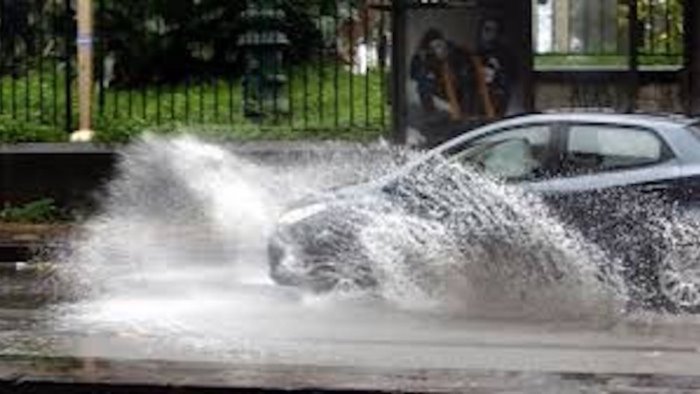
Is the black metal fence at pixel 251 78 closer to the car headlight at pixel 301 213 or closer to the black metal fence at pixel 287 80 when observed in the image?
the black metal fence at pixel 287 80

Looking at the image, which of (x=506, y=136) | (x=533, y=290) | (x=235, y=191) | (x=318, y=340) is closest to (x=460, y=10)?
(x=235, y=191)

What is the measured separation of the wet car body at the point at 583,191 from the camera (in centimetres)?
1182

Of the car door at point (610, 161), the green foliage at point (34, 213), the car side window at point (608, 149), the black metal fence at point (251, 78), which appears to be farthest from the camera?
the black metal fence at point (251, 78)

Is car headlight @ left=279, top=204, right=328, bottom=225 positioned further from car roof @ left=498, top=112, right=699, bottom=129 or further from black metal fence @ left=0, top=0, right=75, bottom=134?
black metal fence @ left=0, top=0, right=75, bottom=134

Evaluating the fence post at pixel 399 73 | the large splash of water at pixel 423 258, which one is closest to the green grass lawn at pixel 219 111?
the fence post at pixel 399 73

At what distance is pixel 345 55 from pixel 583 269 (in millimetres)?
7749

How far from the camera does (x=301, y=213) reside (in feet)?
41.6

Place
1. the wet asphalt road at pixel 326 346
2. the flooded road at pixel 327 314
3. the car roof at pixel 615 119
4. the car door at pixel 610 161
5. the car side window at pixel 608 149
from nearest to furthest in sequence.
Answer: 1. the wet asphalt road at pixel 326 346
2. the flooded road at pixel 327 314
3. the car door at pixel 610 161
4. the car side window at pixel 608 149
5. the car roof at pixel 615 119

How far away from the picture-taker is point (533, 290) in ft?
38.6

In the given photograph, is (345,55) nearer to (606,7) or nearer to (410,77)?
(410,77)

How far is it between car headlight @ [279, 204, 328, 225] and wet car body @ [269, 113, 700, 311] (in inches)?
0.4

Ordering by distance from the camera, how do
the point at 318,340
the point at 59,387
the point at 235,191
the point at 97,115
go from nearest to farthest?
the point at 59,387
the point at 318,340
the point at 235,191
the point at 97,115

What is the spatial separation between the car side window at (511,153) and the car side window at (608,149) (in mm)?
221

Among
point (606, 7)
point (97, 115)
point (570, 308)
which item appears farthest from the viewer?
point (97, 115)
